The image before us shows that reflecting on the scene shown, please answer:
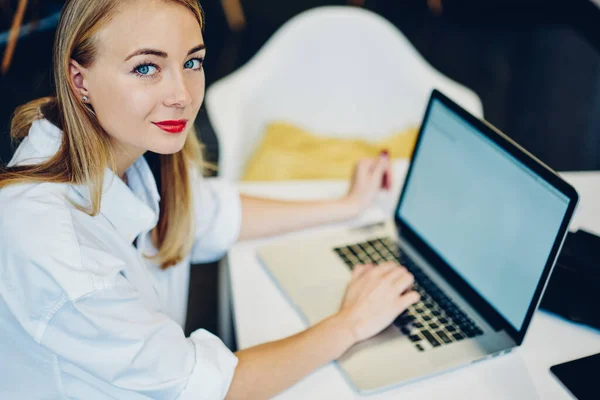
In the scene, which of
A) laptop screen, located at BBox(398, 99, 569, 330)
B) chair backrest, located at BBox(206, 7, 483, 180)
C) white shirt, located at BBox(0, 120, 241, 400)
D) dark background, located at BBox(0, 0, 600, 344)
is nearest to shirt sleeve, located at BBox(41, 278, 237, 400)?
white shirt, located at BBox(0, 120, 241, 400)

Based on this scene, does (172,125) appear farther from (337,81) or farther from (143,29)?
(337,81)

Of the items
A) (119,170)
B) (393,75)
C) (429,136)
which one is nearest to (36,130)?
(119,170)

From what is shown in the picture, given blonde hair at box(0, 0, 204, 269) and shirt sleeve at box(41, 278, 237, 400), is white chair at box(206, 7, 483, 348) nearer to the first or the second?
blonde hair at box(0, 0, 204, 269)

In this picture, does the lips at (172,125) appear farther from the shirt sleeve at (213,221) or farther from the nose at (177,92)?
the shirt sleeve at (213,221)

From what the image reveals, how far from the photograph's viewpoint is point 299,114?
2047 millimetres

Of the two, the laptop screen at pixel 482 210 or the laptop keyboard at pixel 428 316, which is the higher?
the laptop screen at pixel 482 210

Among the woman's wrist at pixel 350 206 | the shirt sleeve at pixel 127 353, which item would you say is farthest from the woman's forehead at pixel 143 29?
the woman's wrist at pixel 350 206

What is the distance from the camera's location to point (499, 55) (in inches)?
147

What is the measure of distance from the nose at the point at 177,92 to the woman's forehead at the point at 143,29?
0.04 metres

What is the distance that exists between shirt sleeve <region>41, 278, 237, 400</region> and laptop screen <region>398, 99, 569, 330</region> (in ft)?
1.45

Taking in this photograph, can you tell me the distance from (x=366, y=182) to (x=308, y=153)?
0.44 m

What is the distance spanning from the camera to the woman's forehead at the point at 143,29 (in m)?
0.89

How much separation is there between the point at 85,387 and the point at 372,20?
1418 mm

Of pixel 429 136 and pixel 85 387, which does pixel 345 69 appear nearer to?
pixel 429 136
